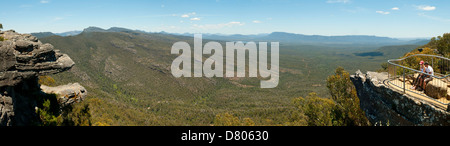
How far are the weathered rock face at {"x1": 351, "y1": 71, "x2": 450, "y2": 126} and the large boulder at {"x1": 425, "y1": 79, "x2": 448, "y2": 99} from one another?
2.97 ft

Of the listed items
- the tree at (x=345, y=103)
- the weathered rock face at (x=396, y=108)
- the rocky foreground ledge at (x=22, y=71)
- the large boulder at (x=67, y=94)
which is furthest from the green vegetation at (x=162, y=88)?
the weathered rock face at (x=396, y=108)

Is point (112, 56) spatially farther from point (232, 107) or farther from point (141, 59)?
point (232, 107)

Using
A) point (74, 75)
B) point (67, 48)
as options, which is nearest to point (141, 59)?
point (67, 48)

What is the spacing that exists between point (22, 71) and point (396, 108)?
24926 millimetres

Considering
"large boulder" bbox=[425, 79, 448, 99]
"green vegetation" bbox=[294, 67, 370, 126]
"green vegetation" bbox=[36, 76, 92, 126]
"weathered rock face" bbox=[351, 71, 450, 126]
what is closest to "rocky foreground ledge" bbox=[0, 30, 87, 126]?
"green vegetation" bbox=[36, 76, 92, 126]

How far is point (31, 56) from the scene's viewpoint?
16.1 meters

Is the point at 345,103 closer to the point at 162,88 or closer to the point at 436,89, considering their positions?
the point at 436,89

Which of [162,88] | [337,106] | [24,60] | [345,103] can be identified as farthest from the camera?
[162,88]

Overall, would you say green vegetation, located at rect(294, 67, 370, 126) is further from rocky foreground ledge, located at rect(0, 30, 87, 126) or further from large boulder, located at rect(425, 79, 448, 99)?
rocky foreground ledge, located at rect(0, 30, 87, 126)

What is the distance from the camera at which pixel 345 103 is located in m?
20.4

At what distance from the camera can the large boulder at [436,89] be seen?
9.93 m

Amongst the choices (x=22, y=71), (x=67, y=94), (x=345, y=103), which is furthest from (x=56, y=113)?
(x=345, y=103)

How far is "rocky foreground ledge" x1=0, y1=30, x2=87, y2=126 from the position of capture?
45.4 feet
